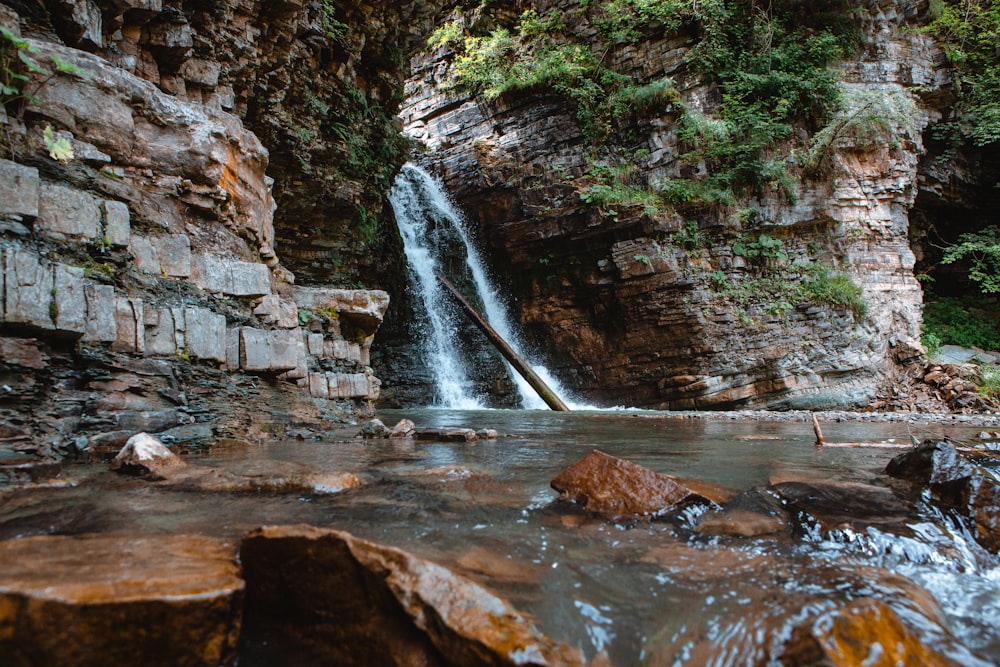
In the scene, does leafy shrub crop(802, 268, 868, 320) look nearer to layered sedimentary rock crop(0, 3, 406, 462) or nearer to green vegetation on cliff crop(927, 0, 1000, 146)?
green vegetation on cliff crop(927, 0, 1000, 146)

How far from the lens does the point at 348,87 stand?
9.71 metres

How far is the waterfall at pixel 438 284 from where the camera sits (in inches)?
583

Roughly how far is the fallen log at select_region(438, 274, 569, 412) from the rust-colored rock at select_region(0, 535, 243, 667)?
1163cm

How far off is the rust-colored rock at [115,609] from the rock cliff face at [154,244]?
9.18 feet

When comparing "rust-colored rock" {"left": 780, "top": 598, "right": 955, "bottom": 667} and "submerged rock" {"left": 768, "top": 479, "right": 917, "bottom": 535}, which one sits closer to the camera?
"rust-colored rock" {"left": 780, "top": 598, "right": 955, "bottom": 667}

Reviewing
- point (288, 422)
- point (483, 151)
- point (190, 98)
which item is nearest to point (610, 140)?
point (483, 151)

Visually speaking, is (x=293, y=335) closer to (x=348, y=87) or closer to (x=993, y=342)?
(x=348, y=87)

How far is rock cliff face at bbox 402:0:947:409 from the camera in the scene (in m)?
12.4

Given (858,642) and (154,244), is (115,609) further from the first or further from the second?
(154,244)

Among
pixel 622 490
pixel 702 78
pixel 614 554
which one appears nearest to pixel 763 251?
pixel 702 78

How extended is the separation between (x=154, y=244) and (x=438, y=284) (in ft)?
34.2

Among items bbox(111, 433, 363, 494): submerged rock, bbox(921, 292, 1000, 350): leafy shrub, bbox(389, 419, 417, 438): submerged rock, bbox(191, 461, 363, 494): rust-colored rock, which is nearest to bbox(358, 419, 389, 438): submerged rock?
bbox(389, 419, 417, 438): submerged rock

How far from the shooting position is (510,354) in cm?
1378

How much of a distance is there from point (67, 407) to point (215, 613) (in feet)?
11.3
